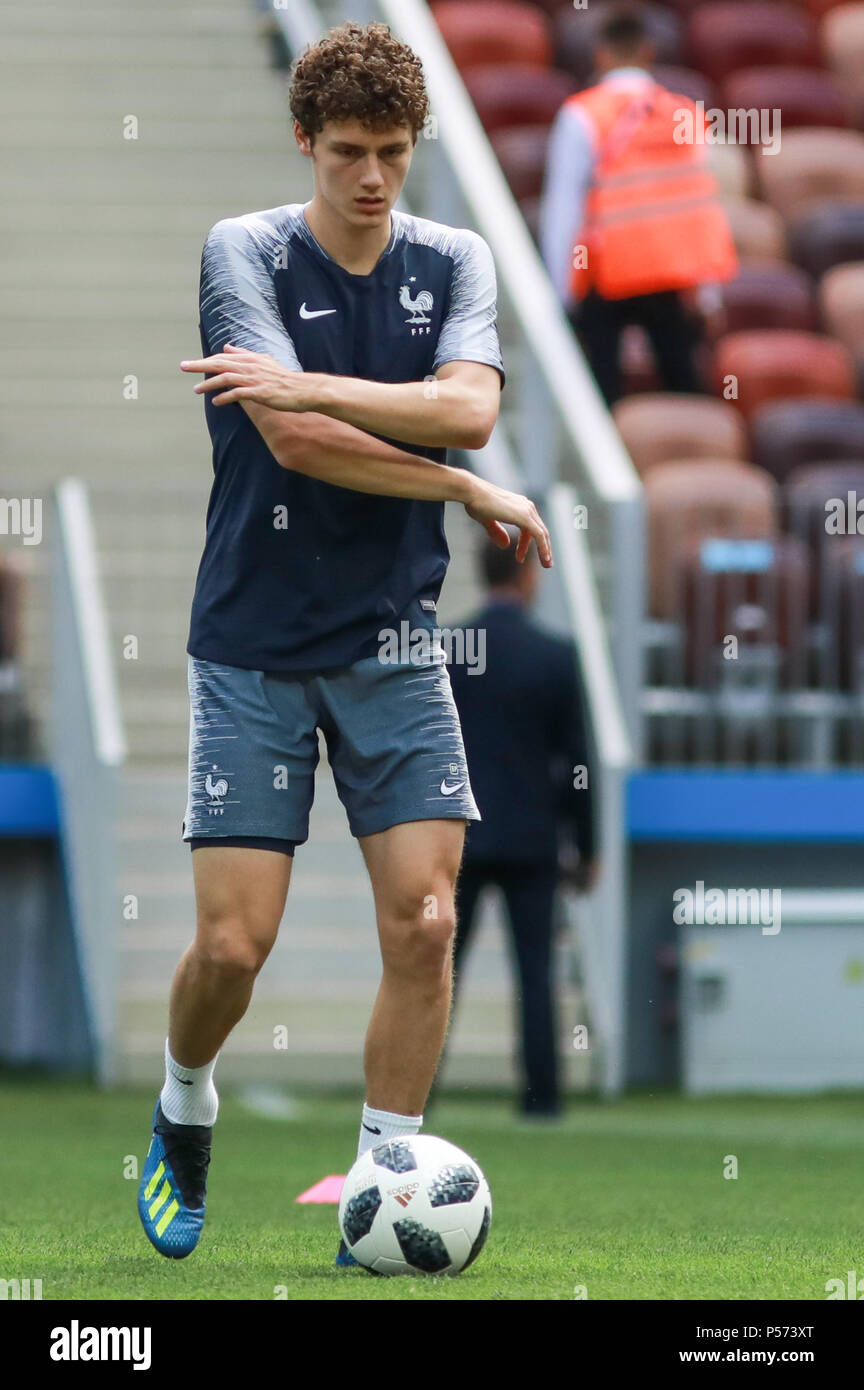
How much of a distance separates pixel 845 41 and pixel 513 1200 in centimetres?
1203

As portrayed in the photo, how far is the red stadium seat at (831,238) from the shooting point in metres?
Answer: 14.1

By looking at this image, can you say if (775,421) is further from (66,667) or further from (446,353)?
(446,353)

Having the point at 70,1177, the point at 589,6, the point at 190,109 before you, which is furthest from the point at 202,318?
the point at 589,6

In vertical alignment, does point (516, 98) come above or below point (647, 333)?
above

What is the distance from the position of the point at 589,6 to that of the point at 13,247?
4769 millimetres

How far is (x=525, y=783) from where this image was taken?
28.6 feet

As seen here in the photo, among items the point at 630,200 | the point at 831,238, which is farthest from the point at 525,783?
the point at 831,238

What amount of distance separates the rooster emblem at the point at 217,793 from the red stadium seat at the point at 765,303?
917 centimetres

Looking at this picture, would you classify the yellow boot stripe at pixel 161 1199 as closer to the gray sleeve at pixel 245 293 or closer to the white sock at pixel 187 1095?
the white sock at pixel 187 1095

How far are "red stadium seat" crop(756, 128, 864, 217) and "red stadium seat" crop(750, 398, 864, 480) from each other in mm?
3342

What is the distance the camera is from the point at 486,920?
10.8 m

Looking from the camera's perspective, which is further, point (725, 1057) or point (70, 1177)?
point (725, 1057)

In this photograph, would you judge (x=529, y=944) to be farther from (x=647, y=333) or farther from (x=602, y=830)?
(x=647, y=333)
